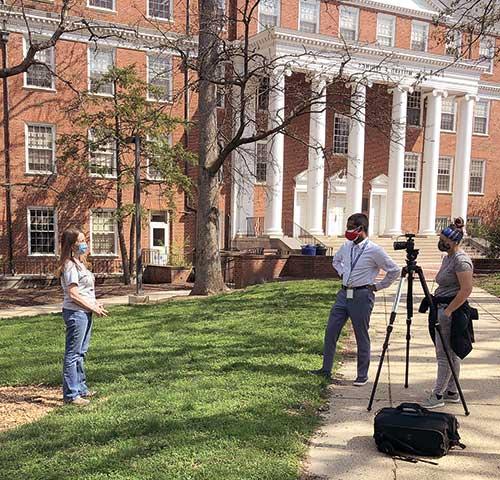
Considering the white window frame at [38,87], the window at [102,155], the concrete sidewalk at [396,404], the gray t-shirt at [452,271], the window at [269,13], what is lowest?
the concrete sidewalk at [396,404]

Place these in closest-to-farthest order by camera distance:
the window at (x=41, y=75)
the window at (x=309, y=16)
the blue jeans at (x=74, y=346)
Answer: the blue jeans at (x=74, y=346) < the window at (x=41, y=75) < the window at (x=309, y=16)

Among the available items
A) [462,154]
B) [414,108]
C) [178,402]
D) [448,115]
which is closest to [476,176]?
[462,154]

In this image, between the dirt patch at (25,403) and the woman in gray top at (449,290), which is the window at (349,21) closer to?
the woman in gray top at (449,290)

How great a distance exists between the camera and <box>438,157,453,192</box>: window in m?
32.1

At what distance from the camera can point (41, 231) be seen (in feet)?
77.9

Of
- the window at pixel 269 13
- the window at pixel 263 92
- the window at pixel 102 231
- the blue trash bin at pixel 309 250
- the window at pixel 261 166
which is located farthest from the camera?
the window at pixel 261 166

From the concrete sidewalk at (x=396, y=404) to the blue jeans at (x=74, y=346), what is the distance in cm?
253

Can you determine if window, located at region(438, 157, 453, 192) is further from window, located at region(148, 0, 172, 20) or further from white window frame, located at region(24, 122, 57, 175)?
white window frame, located at region(24, 122, 57, 175)

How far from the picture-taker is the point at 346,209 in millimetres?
27391

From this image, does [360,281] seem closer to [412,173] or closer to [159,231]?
[159,231]

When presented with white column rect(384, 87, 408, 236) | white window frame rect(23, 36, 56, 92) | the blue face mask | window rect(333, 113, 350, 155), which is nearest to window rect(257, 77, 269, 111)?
window rect(333, 113, 350, 155)

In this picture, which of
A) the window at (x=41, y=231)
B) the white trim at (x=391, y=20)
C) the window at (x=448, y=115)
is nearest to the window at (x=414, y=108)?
the window at (x=448, y=115)

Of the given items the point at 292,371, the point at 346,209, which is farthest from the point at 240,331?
the point at 346,209

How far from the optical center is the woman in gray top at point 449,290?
4.83 m
